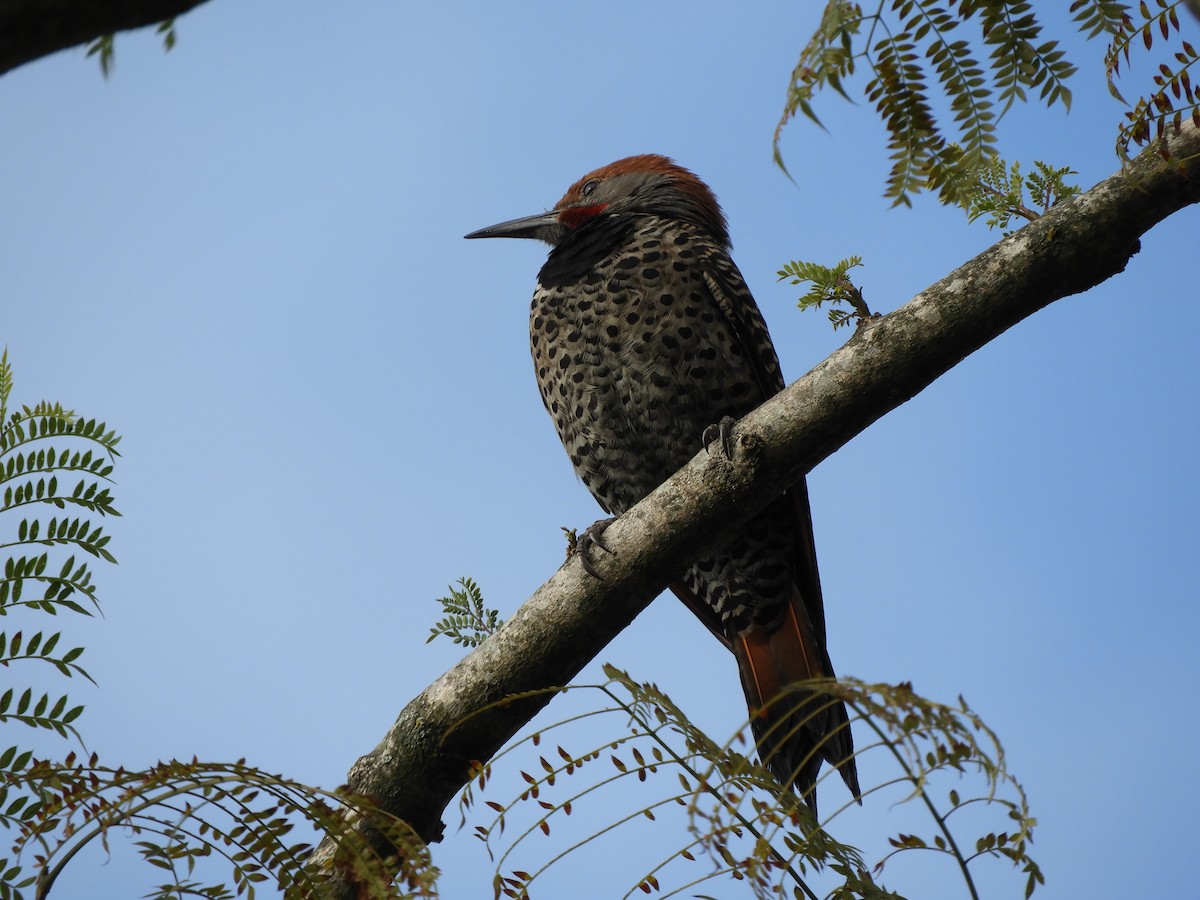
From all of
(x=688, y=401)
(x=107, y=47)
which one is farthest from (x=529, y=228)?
(x=107, y=47)

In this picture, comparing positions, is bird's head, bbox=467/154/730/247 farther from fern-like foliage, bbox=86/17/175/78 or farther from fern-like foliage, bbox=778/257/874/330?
fern-like foliage, bbox=86/17/175/78

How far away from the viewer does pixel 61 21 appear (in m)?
1.50

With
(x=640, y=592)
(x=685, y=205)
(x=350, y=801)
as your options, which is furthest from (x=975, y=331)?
(x=685, y=205)

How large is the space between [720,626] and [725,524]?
192 centimetres

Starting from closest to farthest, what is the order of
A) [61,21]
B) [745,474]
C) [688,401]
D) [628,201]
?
[61,21], [745,474], [688,401], [628,201]

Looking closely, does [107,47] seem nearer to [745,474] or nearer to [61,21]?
[61,21]

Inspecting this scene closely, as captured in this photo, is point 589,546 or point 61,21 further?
point 589,546

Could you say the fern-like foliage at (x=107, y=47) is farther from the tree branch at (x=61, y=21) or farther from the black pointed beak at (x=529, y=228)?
the black pointed beak at (x=529, y=228)

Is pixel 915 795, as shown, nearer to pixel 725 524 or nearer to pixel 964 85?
pixel 964 85

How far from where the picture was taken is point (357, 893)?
2.85 m

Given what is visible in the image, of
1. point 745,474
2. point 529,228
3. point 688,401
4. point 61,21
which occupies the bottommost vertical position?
point 61,21

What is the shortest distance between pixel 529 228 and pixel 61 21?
5073mm

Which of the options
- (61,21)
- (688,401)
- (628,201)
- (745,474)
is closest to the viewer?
(61,21)

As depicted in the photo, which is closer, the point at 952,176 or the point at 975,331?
the point at 952,176
